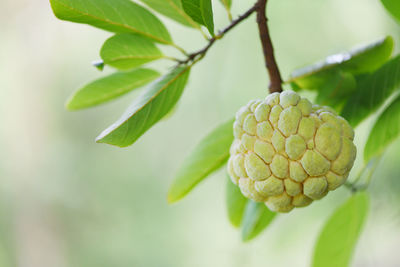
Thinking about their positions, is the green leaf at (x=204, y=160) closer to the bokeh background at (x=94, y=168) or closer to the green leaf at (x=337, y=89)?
the green leaf at (x=337, y=89)

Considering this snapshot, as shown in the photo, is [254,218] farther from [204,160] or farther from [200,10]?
[200,10]

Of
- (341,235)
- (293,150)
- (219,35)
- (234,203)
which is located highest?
(219,35)

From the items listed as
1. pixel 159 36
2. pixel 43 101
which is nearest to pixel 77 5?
pixel 159 36

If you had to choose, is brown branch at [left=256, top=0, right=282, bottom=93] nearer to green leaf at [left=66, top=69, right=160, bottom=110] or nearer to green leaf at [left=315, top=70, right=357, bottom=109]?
green leaf at [left=315, top=70, right=357, bottom=109]

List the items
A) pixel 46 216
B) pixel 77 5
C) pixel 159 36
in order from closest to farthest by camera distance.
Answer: pixel 77 5
pixel 159 36
pixel 46 216

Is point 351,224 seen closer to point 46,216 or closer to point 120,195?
point 120,195

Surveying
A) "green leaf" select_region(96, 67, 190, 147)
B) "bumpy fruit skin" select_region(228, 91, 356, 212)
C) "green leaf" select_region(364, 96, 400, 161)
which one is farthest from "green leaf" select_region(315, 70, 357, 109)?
"green leaf" select_region(96, 67, 190, 147)

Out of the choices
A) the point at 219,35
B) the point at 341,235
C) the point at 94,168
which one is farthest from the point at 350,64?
the point at 94,168
